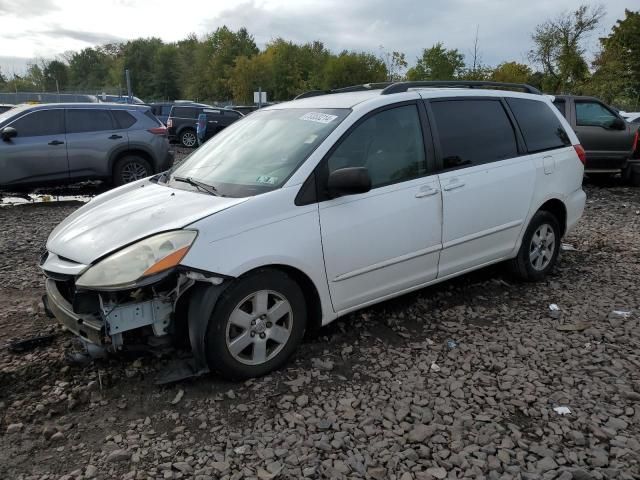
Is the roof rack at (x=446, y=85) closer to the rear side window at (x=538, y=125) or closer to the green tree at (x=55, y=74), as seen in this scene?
the rear side window at (x=538, y=125)

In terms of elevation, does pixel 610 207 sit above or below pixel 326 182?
below

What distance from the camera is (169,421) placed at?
9.46 feet

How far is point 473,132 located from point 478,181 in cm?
44

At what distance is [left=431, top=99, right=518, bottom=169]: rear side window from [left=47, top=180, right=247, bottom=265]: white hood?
1792 mm

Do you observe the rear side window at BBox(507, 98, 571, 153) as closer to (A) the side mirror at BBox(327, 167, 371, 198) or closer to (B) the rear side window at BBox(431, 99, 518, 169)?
(B) the rear side window at BBox(431, 99, 518, 169)

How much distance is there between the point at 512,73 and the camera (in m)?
39.3

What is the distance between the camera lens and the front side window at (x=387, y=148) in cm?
359

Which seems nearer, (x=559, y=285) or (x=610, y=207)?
(x=559, y=285)

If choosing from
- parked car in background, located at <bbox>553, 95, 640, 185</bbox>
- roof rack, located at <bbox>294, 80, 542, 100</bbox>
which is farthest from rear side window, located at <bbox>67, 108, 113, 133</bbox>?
parked car in background, located at <bbox>553, 95, 640, 185</bbox>

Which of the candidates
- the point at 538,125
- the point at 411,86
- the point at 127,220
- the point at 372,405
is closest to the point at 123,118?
the point at 411,86

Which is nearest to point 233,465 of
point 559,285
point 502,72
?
point 559,285

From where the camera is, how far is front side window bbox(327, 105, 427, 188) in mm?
3592

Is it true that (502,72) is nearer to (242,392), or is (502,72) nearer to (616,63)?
(616,63)

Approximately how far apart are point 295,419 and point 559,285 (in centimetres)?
322
